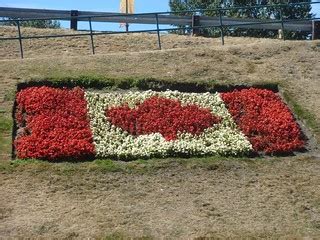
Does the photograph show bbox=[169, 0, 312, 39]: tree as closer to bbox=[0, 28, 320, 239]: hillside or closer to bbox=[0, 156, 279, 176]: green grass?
bbox=[0, 28, 320, 239]: hillside

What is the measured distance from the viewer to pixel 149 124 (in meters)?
17.1

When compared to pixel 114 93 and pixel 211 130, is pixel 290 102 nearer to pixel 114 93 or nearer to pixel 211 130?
pixel 211 130

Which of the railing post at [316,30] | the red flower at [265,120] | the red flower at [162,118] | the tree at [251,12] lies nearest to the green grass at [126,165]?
the red flower at [265,120]

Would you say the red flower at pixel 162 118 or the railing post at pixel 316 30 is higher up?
the railing post at pixel 316 30

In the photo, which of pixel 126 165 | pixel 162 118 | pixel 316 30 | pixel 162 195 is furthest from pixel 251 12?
pixel 162 195

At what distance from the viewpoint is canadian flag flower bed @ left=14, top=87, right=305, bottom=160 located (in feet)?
52.2

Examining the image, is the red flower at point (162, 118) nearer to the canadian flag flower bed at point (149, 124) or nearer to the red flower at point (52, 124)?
the canadian flag flower bed at point (149, 124)

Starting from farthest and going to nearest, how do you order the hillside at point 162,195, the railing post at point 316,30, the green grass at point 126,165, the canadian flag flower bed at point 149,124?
the railing post at point 316,30, the canadian flag flower bed at point 149,124, the green grass at point 126,165, the hillside at point 162,195

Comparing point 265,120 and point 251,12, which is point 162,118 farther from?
point 251,12

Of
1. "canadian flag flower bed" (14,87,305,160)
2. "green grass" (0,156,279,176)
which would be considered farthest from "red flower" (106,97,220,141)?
"green grass" (0,156,279,176)

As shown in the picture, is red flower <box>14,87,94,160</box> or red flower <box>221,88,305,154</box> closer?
red flower <box>14,87,94,160</box>

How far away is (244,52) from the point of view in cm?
2264

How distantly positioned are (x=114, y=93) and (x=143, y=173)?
14.4 ft

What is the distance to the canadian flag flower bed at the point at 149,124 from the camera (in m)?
15.9
